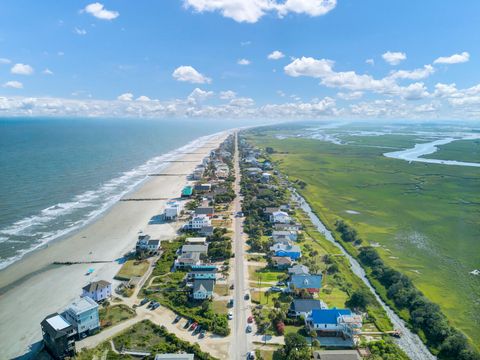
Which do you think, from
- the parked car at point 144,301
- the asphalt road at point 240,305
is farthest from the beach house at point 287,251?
the parked car at point 144,301

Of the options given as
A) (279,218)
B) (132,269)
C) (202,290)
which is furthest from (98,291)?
(279,218)

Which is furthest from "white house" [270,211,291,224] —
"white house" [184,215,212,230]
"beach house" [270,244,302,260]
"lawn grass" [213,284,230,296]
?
"lawn grass" [213,284,230,296]

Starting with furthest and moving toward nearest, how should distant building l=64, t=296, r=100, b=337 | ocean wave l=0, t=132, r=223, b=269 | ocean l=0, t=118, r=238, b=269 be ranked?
ocean l=0, t=118, r=238, b=269, ocean wave l=0, t=132, r=223, b=269, distant building l=64, t=296, r=100, b=337

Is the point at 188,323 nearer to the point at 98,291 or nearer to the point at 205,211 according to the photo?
the point at 98,291

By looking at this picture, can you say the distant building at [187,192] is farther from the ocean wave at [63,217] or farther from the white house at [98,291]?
the white house at [98,291]

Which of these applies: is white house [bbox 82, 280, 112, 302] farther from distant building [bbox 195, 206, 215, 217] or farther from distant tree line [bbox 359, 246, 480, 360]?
distant tree line [bbox 359, 246, 480, 360]

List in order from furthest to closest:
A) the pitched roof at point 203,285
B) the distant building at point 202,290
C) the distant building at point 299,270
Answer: the distant building at point 299,270
the pitched roof at point 203,285
the distant building at point 202,290

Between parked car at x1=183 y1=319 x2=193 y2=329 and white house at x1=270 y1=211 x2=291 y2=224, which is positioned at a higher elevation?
white house at x1=270 y1=211 x2=291 y2=224
